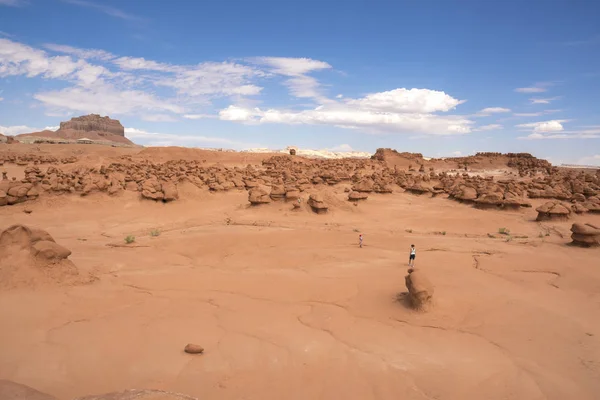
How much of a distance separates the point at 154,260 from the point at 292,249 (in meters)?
3.76

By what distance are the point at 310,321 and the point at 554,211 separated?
41.0 ft

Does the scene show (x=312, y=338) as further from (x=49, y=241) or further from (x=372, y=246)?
(x=372, y=246)

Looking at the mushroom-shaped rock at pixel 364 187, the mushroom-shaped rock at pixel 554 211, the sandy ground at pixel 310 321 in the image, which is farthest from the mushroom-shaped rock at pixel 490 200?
the mushroom-shaped rock at pixel 364 187

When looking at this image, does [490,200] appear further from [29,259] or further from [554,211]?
[29,259]

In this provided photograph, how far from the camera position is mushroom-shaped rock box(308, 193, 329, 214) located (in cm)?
1568

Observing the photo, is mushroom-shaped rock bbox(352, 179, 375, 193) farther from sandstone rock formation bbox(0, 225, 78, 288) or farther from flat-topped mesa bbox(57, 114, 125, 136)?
flat-topped mesa bbox(57, 114, 125, 136)

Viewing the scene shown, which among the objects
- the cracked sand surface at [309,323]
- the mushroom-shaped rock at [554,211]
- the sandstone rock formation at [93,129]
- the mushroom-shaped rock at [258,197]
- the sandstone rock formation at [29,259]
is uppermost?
the sandstone rock formation at [93,129]

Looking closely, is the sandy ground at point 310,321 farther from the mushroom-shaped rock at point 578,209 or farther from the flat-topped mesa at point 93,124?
the flat-topped mesa at point 93,124

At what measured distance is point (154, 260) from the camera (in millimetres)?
9859

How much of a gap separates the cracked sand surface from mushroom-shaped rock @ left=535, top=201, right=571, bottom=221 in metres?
3.44

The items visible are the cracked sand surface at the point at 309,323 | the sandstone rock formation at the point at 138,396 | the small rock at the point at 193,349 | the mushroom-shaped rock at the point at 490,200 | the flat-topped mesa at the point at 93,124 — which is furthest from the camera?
the flat-topped mesa at the point at 93,124

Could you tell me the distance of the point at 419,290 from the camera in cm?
Answer: 660

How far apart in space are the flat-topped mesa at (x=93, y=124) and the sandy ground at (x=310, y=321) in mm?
86871

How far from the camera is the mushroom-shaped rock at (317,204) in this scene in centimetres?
1568
